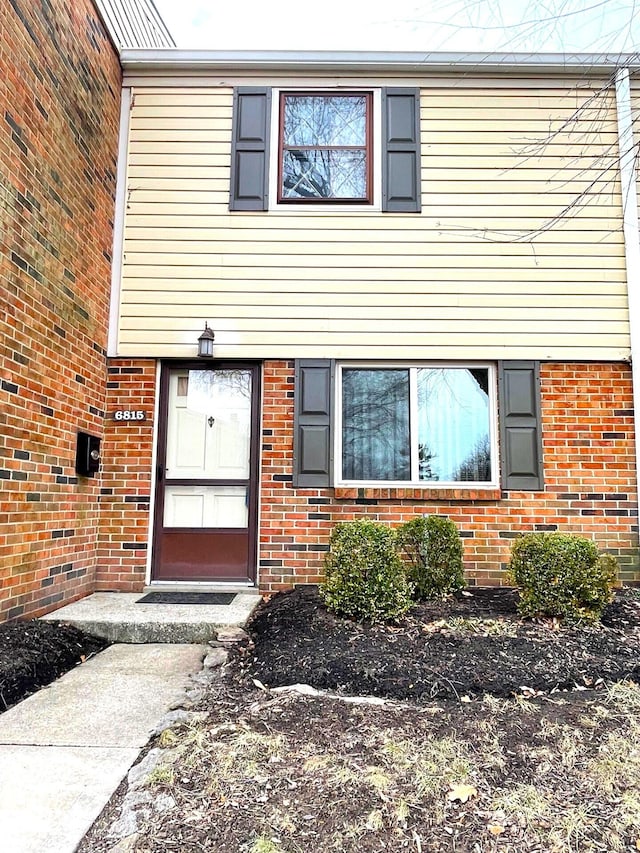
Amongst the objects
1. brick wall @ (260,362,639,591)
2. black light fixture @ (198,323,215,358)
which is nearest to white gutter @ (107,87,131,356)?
black light fixture @ (198,323,215,358)

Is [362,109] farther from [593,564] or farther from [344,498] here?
[593,564]

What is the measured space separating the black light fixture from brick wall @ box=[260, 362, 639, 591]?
0.85m

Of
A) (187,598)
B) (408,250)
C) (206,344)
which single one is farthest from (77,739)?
(408,250)

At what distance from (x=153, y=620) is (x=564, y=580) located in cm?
292

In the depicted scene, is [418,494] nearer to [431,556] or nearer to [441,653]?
[431,556]

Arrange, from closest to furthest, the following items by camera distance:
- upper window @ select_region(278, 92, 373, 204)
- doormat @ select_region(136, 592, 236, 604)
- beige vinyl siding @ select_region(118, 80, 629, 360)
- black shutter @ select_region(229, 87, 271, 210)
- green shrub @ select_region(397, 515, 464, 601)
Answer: green shrub @ select_region(397, 515, 464, 601) < doormat @ select_region(136, 592, 236, 604) < beige vinyl siding @ select_region(118, 80, 629, 360) < black shutter @ select_region(229, 87, 271, 210) < upper window @ select_region(278, 92, 373, 204)

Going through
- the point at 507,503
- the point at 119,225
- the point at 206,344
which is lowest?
the point at 507,503

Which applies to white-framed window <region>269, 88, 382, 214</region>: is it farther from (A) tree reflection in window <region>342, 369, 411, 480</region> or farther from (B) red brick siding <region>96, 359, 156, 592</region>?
(B) red brick siding <region>96, 359, 156, 592</region>

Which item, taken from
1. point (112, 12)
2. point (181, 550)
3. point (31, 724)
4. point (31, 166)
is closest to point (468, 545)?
point (181, 550)

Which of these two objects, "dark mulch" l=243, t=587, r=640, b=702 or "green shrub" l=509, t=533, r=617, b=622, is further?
"green shrub" l=509, t=533, r=617, b=622

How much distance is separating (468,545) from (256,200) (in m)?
3.94

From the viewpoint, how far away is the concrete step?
3.75 meters

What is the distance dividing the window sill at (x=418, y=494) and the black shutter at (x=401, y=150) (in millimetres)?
2780

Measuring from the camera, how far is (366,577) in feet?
11.9
